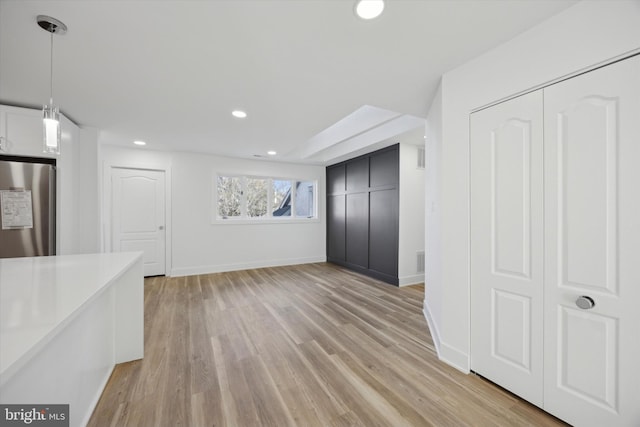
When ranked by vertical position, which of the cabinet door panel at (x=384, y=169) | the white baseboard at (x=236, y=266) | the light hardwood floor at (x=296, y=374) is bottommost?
the light hardwood floor at (x=296, y=374)

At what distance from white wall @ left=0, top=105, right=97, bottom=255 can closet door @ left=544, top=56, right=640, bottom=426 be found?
458 cm

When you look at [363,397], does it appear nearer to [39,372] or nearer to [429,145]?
[39,372]

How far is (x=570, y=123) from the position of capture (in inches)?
57.4

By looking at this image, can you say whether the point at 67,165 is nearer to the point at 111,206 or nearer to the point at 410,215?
the point at 111,206

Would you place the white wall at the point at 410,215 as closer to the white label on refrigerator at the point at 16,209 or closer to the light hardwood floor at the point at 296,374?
the light hardwood floor at the point at 296,374

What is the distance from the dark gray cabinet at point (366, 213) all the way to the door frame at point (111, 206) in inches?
138

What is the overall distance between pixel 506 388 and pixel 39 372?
8.67ft

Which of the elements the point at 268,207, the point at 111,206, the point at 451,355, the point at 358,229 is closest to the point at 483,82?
the point at 451,355

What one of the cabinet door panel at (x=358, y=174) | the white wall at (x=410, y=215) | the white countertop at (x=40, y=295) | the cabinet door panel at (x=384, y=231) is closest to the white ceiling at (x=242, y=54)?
the white wall at (x=410, y=215)

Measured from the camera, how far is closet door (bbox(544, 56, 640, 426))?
127 cm

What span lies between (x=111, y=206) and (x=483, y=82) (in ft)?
18.9

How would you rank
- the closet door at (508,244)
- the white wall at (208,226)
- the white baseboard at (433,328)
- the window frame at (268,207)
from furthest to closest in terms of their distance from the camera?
the window frame at (268,207), the white wall at (208,226), the white baseboard at (433,328), the closet door at (508,244)

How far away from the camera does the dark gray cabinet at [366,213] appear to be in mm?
4398

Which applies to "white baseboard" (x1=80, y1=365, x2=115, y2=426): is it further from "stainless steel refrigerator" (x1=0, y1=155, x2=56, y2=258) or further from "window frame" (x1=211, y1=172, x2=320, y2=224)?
"window frame" (x1=211, y1=172, x2=320, y2=224)
